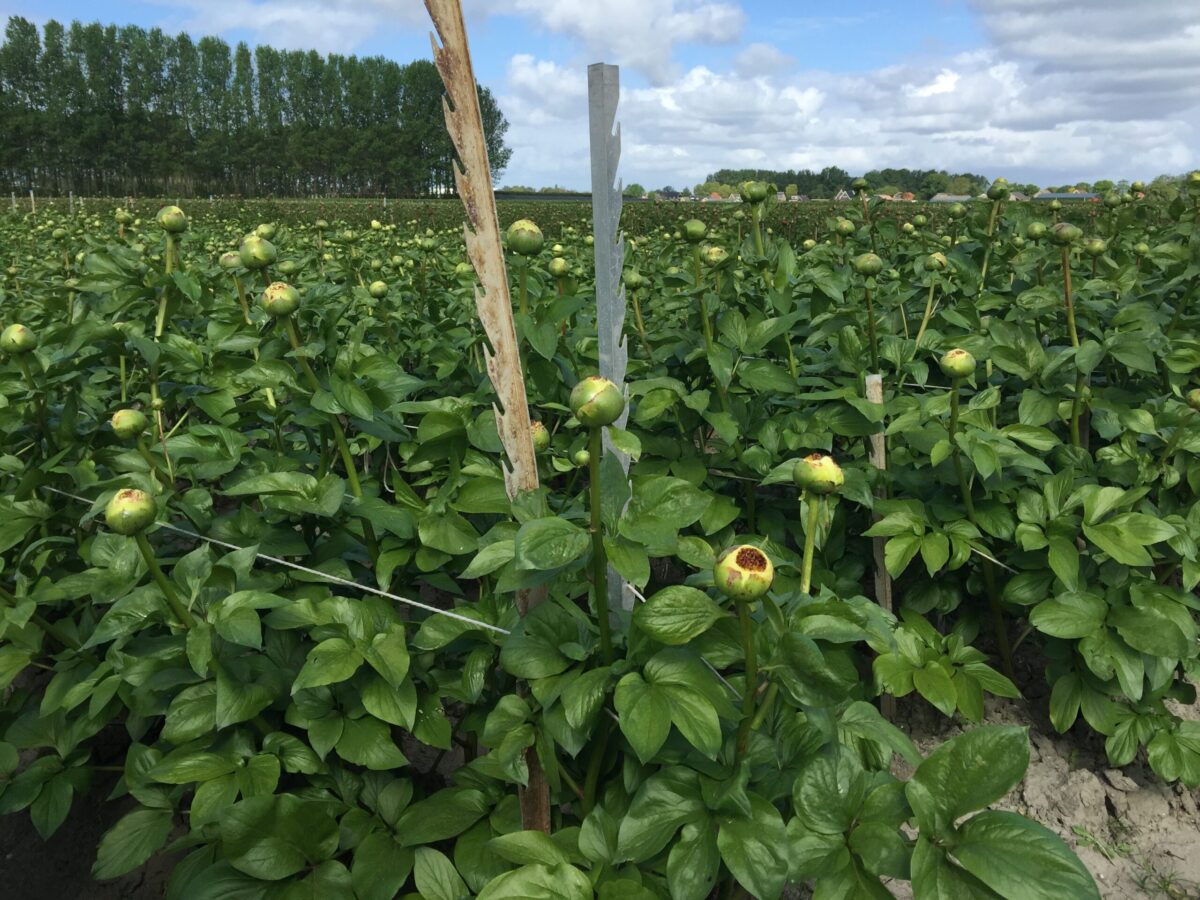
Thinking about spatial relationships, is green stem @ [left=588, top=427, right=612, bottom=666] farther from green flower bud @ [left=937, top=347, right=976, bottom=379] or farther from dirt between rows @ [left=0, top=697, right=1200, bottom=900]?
dirt between rows @ [left=0, top=697, right=1200, bottom=900]

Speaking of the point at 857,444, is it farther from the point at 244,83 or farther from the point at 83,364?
the point at 244,83

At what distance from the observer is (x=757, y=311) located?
7.54ft

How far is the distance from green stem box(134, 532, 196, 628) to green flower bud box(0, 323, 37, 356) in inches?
30.9

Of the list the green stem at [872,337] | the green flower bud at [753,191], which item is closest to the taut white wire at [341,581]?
the green stem at [872,337]

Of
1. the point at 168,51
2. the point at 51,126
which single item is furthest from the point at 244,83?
the point at 51,126

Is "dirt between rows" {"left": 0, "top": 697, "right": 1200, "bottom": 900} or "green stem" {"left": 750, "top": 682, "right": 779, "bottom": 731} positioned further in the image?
"dirt between rows" {"left": 0, "top": 697, "right": 1200, "bottom": 900}

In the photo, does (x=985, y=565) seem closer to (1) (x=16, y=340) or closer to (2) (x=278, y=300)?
(2) (x=278, y=300)

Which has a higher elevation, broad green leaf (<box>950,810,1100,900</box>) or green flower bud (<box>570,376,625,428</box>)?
green flower bud (<box>570,376,625,428</box>)

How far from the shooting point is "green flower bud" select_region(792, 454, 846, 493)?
Result: 1261 millimetres

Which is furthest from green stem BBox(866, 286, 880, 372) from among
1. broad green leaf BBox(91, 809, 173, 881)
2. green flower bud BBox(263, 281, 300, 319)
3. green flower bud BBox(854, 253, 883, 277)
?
broad green leaf BBox(91, 809, 173, 881)

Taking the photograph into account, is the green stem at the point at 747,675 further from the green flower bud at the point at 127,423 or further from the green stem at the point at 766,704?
the green flower bud at the point at 127,423

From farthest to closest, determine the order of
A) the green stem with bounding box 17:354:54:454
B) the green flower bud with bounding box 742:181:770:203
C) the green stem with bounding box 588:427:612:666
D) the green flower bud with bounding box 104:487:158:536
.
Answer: the green flower bud with bounding box 742:181:770:203 → the green stem with bounding box 17:354:54:454 → the green flower bud with bounding box 104:487:158:536 → the green stem with bounding box 588:427:612:666

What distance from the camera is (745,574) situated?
1.00 meters

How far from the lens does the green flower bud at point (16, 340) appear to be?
1822 millimetres
